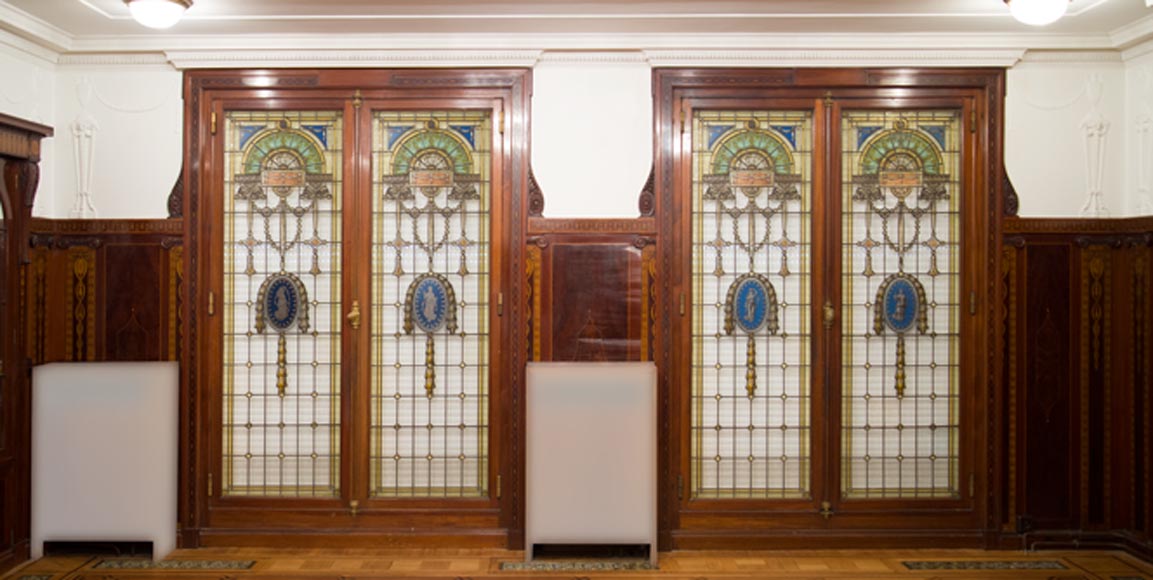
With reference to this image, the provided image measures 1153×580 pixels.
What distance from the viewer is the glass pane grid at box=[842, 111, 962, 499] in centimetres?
489

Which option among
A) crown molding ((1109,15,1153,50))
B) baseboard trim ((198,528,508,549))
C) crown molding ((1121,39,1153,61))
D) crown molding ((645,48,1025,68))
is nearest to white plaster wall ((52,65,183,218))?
baseboard trim ((198,528,508,549))

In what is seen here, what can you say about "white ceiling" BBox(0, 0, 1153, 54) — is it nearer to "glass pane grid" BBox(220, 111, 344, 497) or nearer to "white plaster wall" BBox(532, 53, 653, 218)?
"white plaster wall" BBox(532, 53, 653, 218)

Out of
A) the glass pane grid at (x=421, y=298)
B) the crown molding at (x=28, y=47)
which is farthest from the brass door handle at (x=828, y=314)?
the crown molding at (x=28, y=47)

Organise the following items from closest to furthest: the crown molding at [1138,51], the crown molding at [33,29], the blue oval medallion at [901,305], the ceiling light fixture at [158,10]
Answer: the ceiling light fixture at [158,10]
the crown molding at [33,29]
the crown molding at [1138,51]
the blue oval medallion at [901,305]

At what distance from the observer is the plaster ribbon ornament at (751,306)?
4.89 meters

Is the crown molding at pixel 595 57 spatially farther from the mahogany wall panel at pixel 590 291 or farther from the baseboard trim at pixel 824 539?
the baseboard trim at pixel 824 539

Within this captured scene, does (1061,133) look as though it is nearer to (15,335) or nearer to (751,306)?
(751,306)

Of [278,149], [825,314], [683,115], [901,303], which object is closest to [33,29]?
[278,149]

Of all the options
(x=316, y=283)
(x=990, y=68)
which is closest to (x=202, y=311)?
(x=316, y=283)

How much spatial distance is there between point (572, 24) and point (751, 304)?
1.76 meters

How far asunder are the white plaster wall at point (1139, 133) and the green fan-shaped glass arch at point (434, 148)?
3576 millimetres

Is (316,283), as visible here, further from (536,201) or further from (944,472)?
(944,472)

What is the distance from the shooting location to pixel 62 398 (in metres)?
4.60

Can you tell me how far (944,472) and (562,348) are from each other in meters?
2.21
